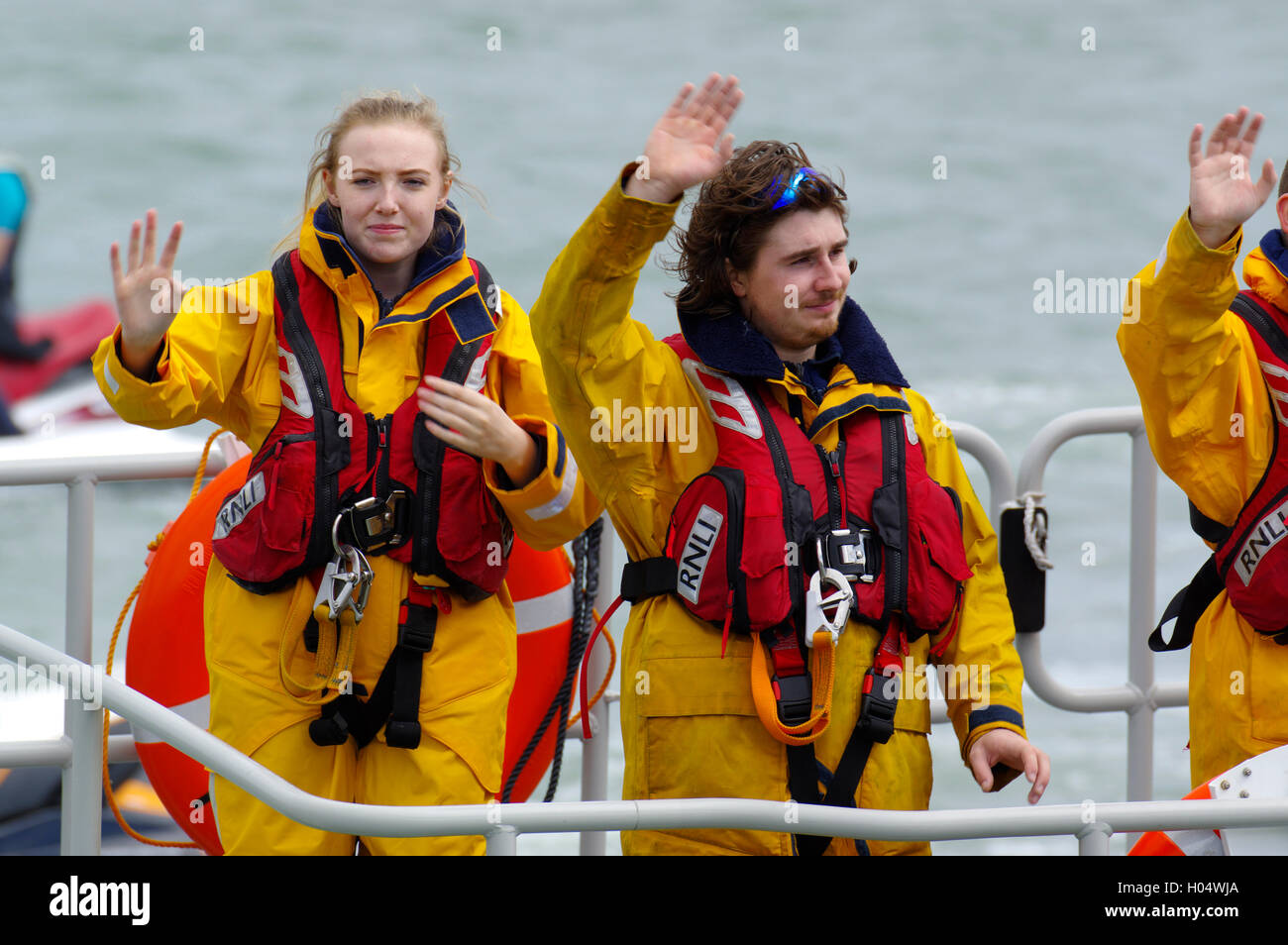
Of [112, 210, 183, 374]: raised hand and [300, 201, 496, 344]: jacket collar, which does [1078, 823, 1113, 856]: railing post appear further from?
[112, 210, 183, 374]: raised hand

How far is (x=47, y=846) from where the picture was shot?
452 centimetres

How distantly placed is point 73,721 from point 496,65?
18.0 m

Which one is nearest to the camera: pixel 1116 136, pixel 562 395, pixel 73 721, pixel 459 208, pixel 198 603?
pixel 73 721

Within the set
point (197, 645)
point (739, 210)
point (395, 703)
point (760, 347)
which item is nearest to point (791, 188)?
point (739, 210)

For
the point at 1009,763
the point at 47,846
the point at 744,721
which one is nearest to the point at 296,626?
the point at 744,721

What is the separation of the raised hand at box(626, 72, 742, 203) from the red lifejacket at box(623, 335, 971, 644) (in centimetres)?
36

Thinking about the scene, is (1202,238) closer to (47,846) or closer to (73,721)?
(73,721)

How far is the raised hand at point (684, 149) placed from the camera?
2.25 metres

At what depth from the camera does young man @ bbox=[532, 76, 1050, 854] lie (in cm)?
240

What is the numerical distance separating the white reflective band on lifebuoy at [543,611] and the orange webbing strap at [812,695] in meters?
0.76

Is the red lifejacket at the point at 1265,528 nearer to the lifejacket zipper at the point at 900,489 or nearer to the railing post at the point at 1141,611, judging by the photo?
the lifejacket zipper at the point at 900,489

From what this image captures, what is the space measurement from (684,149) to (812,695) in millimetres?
823

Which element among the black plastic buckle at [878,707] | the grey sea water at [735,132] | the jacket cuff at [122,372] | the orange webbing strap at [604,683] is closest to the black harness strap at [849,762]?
the black plastic buckle at [878,707]

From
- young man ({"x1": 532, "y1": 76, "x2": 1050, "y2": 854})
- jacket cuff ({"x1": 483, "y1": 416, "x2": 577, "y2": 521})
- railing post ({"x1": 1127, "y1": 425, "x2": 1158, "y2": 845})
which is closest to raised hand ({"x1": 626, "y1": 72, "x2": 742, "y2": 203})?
young man ({"x1": 532, "y1": 76, "x2": 1050, "y2": 854})
